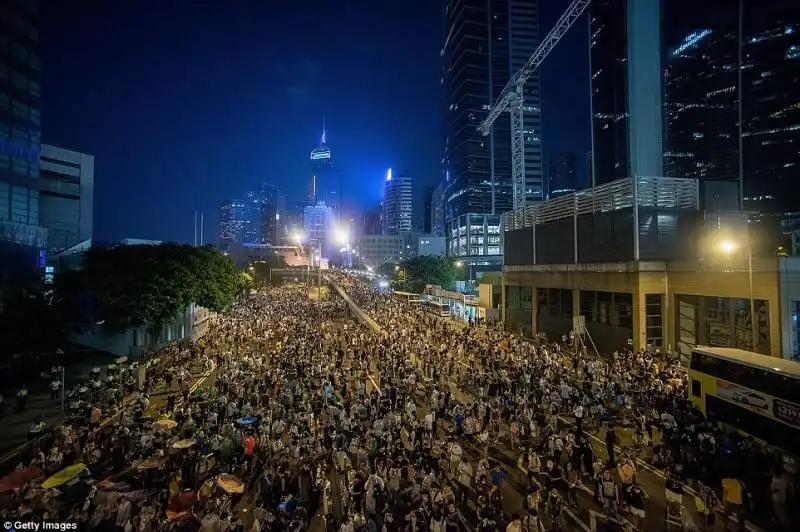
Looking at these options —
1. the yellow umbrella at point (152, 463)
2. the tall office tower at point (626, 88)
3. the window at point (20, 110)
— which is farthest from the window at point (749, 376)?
the window at point (20, 110)

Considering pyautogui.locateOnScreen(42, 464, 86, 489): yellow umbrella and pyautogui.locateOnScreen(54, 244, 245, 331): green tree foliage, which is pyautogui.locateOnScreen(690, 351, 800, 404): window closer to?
pyautogui.locateOnScreen(42, 464, 86, 489): yellow umbrella

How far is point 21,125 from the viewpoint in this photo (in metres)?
54.7

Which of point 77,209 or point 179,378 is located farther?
point 77,209

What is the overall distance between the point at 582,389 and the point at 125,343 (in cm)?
2905

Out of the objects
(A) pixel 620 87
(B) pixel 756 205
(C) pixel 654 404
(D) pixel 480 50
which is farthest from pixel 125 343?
(D) pixel 480 50

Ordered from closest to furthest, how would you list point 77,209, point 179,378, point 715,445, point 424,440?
1. point 715,445
2. point 424,440
3. point 179,378
4. point 77,209

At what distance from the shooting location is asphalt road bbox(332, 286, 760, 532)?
8938mm

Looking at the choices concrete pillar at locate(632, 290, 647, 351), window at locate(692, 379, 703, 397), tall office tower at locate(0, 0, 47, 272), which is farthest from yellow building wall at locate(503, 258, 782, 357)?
tall office tower at locate(0, 0, 47, 272)

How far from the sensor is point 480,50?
128250mm

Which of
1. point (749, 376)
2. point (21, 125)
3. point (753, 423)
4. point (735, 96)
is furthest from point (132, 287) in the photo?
point (735, 96)

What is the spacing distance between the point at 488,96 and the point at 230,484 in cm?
13501

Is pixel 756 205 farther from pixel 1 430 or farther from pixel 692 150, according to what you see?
pixel 1 430

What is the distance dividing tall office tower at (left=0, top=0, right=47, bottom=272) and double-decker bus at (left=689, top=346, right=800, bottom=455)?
203 ft

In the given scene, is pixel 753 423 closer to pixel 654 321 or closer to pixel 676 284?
pixel 654 321
